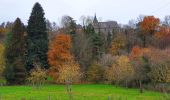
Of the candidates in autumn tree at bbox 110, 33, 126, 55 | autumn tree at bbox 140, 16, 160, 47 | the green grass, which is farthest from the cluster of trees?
autumn tree at bbox 140, 16, 160, 47

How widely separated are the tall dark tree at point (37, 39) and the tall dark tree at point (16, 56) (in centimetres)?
142

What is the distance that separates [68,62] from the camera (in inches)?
2584

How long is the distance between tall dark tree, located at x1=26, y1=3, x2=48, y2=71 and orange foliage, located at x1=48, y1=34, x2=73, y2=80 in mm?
2659

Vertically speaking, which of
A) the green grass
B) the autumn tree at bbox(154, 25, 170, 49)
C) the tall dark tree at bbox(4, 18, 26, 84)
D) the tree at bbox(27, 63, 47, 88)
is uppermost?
the autumn tree at bbox(154, 25, 170, 49)

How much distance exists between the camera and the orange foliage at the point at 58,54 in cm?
6744

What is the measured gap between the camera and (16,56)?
6875 cm

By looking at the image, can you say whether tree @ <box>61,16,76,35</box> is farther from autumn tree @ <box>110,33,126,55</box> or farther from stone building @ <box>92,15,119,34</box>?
stone building @ <box>92,15,119,34</box>

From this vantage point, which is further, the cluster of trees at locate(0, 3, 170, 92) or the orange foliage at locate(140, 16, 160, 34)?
the orange foliage at locate(140, 16, 160, 34)

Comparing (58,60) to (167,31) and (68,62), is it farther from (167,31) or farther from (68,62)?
(167,31)

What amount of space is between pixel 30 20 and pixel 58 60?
36.7ft

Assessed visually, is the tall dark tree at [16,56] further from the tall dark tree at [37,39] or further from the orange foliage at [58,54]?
the orange foliage at [58,54]

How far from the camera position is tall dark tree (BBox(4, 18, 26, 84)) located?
66375 millimetres

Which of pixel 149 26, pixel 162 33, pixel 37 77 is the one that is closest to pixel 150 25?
pixel 149 26

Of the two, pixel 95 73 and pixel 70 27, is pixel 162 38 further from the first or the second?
pixel 95 73
